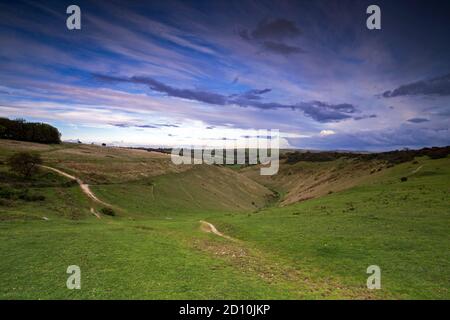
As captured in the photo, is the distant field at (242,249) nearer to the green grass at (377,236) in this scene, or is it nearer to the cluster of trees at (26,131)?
the green grass at (377,236)

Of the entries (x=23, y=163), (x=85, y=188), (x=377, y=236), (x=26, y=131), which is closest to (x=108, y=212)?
(x=85, y=188)

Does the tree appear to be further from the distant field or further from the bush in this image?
the bush

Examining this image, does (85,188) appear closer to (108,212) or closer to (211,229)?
(108,212)

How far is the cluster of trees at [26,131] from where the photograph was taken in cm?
10069

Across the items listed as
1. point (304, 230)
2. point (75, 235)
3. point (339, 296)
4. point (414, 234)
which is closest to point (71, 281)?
point (75, 235)

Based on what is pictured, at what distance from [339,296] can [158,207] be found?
1857 inches

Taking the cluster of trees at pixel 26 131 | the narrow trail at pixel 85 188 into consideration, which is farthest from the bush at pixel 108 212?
the cluster of trees at pixel 26 131

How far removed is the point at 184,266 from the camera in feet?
63.9

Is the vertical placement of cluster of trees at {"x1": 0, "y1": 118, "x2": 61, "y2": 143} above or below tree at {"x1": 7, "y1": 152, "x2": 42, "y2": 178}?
above

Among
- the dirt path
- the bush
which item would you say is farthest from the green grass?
the bush

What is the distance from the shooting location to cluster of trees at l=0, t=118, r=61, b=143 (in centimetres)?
10069

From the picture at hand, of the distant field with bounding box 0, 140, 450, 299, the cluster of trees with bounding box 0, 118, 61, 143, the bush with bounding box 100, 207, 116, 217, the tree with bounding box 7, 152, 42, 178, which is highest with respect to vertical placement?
the cluster of trees with bounding box 0, 118, 61, 143

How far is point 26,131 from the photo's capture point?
10381 cm
